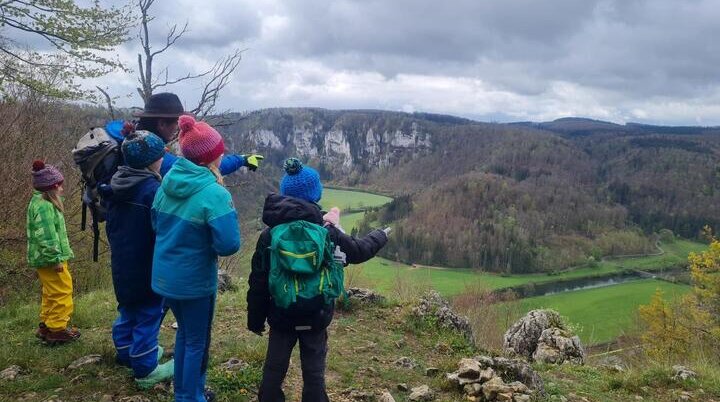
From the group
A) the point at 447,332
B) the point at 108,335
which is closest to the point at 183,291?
the point at 108,335

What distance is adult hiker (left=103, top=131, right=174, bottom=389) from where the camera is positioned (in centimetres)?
381

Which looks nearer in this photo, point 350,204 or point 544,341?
point 544,341

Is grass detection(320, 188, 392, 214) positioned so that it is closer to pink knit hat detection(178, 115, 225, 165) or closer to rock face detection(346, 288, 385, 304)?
rock face detection(346, 288, 385, 304)

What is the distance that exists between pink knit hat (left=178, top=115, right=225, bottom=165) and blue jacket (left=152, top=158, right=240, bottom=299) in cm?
10

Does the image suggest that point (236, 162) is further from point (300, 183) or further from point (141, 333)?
point (141, 333)

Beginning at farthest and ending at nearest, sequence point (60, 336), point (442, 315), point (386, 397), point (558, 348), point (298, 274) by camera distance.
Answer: point (558, 348)
point (442, 315)
point (60, 336)
point (386, 397)
point (298, 274)

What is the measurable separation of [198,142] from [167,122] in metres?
0.90

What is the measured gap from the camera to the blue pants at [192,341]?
3.59m

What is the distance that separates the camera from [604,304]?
61.3 m

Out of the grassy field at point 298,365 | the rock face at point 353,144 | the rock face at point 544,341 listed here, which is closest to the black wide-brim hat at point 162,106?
the grassy field at point 298,365

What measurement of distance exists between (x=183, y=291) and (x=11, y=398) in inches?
82.2

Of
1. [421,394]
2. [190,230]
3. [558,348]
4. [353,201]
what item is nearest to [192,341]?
[190,230]

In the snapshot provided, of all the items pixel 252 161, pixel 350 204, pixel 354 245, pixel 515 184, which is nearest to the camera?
pixel 354 245

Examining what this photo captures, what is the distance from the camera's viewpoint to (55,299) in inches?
202
